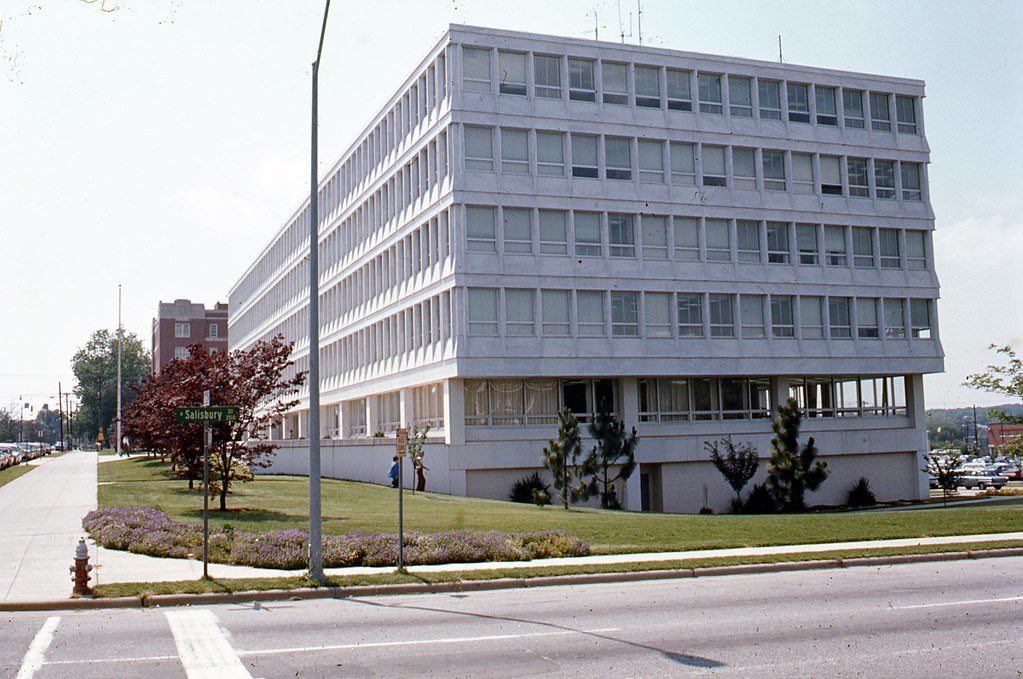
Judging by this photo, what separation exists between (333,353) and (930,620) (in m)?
54.9

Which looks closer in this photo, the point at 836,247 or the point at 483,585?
the point at 483,585

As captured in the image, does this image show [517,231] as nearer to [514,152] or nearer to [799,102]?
[514,152]

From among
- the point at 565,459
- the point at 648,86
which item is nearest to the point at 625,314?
the point at 648,86

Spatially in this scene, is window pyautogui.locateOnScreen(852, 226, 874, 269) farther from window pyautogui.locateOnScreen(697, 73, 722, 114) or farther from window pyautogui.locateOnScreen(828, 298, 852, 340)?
window pyautogui.locateOnScreen(697, 73, 722, 114)

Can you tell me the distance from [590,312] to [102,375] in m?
119

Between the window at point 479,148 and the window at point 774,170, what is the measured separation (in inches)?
554

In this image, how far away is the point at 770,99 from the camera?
4978cm

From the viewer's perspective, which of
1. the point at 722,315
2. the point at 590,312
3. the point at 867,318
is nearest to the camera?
the point at 590,312

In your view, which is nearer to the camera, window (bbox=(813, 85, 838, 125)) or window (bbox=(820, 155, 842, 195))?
window (bbox=(820, 155, 842, 195))

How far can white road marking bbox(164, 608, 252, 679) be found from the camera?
10.0m

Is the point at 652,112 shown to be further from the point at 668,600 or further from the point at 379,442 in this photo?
the point at 668,600

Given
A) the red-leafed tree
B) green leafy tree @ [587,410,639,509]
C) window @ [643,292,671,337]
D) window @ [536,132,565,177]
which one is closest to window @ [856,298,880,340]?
window @ [643,292,671,337]

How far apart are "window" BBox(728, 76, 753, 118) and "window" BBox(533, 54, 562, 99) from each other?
892cm

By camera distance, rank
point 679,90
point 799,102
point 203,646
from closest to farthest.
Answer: point 203,646, point 679,90, point 799,102
